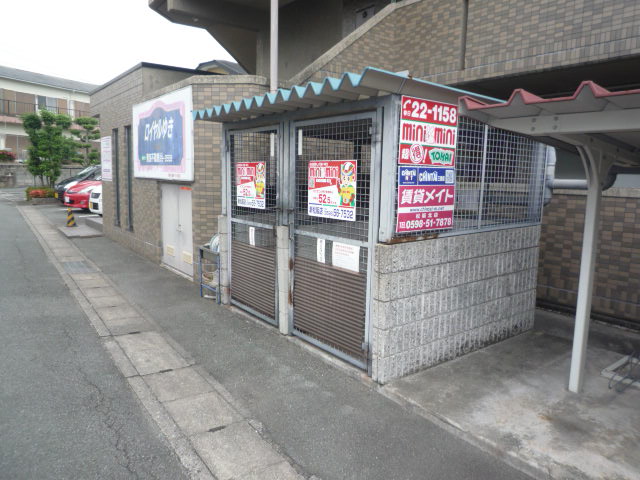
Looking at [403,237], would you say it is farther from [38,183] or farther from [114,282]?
[38,183]

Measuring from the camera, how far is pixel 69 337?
612 cm

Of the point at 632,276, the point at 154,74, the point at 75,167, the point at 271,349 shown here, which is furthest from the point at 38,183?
the point at 632,276

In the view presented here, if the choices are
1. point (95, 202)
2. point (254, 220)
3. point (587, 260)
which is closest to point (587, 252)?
point (587, 260)

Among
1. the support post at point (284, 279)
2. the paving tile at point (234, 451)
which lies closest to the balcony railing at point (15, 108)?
the support post at point (284, 279)

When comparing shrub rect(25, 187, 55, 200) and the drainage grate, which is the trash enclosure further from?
shrub rect(25, 187, 55, 200)

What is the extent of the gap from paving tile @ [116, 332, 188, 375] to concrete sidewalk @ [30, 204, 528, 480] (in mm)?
71

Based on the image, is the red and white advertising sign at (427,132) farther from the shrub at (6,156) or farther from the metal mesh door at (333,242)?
the shrub at (6,156)

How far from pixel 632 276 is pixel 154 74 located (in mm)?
10310

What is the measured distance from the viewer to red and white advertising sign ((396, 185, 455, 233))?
4.64 metres

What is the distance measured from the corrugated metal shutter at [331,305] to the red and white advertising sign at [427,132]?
1.38 metres

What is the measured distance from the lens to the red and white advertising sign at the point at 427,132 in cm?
453

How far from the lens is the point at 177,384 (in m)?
4.87

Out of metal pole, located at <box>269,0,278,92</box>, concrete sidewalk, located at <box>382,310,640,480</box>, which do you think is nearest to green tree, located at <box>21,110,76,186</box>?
metal pole, located at <box>269,0,278,92</box>

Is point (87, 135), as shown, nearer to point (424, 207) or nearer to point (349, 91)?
point (349, 91)
